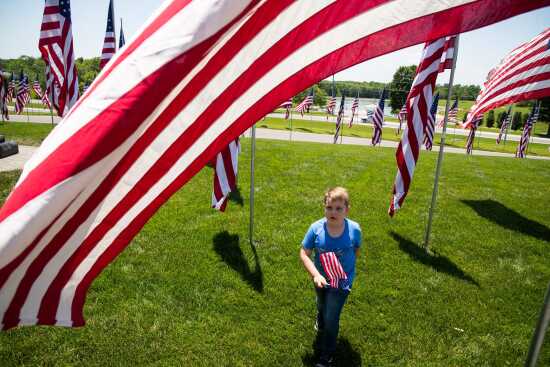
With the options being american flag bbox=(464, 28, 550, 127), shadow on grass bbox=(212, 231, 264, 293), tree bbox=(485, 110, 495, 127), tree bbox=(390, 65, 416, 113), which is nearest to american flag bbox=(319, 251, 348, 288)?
shadow on grass bbox=(212, 231, 264, 293)

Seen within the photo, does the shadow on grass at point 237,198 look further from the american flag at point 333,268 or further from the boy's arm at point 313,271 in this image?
the american flag at point 333,268

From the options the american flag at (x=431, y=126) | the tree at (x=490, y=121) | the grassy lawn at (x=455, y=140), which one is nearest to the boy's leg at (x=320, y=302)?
the american flag at (x=431, y=126)

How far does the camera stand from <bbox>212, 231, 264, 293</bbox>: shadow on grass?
5.31 m

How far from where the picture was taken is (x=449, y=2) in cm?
179

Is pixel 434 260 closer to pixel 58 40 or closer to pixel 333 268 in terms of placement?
pixel 333 268

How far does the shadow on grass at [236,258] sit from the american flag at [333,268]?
2115mm

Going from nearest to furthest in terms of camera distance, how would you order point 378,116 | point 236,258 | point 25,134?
point 236,258
point 25,134
point 378,116

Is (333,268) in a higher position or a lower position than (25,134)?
higher

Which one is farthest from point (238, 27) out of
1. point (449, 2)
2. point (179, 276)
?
point (179, 276)

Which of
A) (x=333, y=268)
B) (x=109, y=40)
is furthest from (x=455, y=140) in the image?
(x=333, y=268)

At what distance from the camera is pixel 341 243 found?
11.1 feet

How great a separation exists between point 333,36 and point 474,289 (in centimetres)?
524

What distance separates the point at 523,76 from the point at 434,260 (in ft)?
11.8

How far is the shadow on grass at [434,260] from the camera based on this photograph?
5818mm
